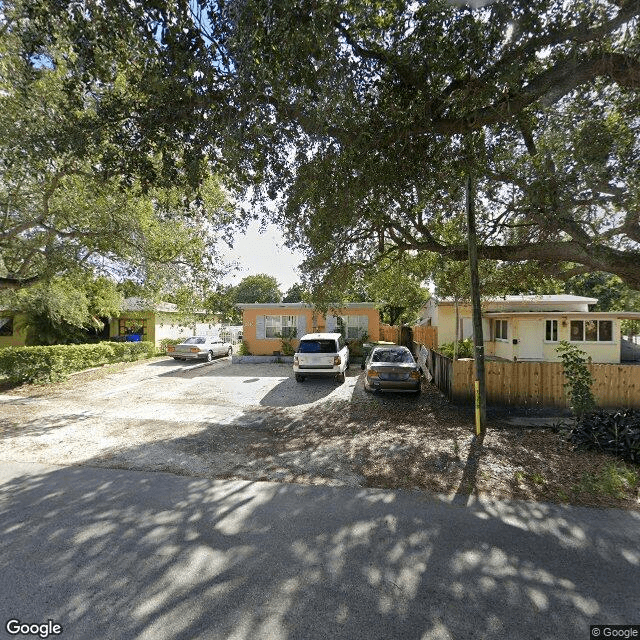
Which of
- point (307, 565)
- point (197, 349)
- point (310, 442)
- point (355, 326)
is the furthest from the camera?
point (197, 349)

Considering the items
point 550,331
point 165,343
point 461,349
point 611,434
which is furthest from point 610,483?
point 165,343

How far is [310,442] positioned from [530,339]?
14662 mm

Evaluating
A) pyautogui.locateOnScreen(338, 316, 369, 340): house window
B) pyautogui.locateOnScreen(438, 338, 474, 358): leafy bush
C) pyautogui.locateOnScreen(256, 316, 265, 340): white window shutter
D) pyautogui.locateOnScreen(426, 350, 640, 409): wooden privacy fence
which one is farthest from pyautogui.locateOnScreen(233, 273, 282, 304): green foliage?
pyautogui.locateOnScreen(426, 350, 640, 409): wooden privacy fence

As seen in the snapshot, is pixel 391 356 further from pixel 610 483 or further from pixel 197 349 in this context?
pixel 197 349

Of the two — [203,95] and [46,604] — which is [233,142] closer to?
[203,95]

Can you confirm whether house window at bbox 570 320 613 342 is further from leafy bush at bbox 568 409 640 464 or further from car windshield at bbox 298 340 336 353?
car windshield at bbox 298 340 336 353

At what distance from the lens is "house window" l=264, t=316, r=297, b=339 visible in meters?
20.6

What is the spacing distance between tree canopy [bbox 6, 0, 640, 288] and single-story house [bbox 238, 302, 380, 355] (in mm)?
13393

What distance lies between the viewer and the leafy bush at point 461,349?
1773 centimetres

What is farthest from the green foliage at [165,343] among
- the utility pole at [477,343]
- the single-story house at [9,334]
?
the utility pole at [477,343]

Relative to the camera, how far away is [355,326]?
20.3 metres

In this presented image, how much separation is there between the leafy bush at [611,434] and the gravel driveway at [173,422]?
14.1 feet

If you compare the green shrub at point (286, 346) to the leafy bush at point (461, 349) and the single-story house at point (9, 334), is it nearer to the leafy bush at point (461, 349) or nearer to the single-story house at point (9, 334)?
the leafy bush at point (461, 349)

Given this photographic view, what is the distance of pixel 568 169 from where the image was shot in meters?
6.08
